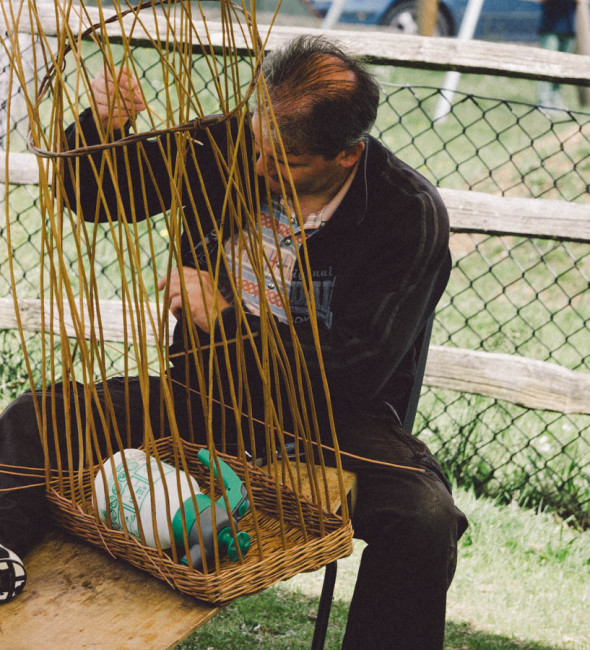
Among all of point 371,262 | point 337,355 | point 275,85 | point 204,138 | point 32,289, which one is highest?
point 275,85

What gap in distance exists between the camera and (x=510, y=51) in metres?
2.40

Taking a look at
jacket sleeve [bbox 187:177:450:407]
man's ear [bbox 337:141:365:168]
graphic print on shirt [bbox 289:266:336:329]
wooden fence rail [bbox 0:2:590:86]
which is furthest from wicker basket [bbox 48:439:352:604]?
wooden fence rail [bbox 0:2:590:86]

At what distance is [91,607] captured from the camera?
1.25 m

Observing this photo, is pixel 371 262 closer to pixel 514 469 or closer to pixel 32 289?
pixel 514 469

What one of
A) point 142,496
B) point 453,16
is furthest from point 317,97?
point 453,16

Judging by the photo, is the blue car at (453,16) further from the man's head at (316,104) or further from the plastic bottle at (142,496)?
the plastic bottle at (142,496)

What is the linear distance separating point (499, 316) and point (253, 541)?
9.47 feet

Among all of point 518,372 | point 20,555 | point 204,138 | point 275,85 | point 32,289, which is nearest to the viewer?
point 20,555

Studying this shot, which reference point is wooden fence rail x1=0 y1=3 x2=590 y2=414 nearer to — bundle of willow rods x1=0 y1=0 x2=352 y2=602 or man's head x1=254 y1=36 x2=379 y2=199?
man's head x1=254 y1=36 x2=379 y2=199

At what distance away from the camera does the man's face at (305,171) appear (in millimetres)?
1672

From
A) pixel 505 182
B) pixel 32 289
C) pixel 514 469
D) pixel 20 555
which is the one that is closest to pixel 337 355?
pixel 20 555

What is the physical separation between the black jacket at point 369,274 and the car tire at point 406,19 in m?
7.70

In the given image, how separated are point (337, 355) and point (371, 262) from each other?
238 mm

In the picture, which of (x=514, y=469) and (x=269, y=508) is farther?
(x=514, y=469)
